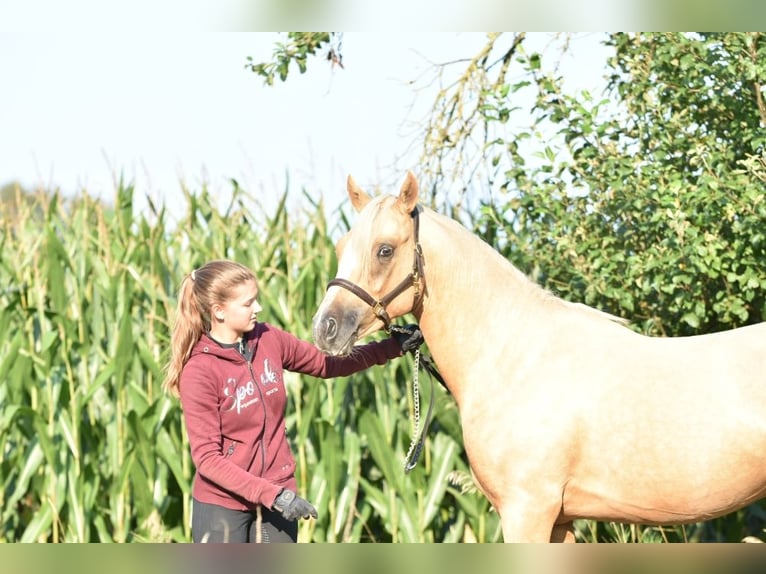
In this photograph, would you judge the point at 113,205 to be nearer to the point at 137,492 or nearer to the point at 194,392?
the point at 137,492

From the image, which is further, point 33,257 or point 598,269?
point 33,257

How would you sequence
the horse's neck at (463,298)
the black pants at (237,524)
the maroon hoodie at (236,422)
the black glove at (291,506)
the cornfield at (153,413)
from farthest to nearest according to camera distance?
the cornfield at (153,413) < the horse's neck at (463,298) < the black pants at (237,524) < the maroon hoodie at (236,422) < the black glove at (291,506)

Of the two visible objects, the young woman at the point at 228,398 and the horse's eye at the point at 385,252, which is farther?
the horse's eye at the point at 385,252

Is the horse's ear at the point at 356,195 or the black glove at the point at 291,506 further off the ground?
the horse's ear at the point at 356,195

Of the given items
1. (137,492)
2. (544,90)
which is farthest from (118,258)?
(544,90)

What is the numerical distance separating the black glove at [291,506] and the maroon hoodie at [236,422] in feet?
0.12

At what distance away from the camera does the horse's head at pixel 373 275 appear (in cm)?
292

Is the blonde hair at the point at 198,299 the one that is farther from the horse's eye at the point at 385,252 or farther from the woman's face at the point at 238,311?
the horse's eye at the point at 385,252

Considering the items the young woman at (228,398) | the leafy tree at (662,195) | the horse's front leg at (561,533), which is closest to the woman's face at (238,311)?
the young woman at (228,398)

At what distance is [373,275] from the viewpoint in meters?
2.98

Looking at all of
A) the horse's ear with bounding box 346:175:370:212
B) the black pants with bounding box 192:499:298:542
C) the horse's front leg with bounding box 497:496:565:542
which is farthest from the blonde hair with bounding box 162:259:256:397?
the horse's front leg with bounding box 497:496:565:542

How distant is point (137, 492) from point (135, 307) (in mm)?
1230

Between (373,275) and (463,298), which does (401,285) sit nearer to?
(373,275)

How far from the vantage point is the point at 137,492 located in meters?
5.07
